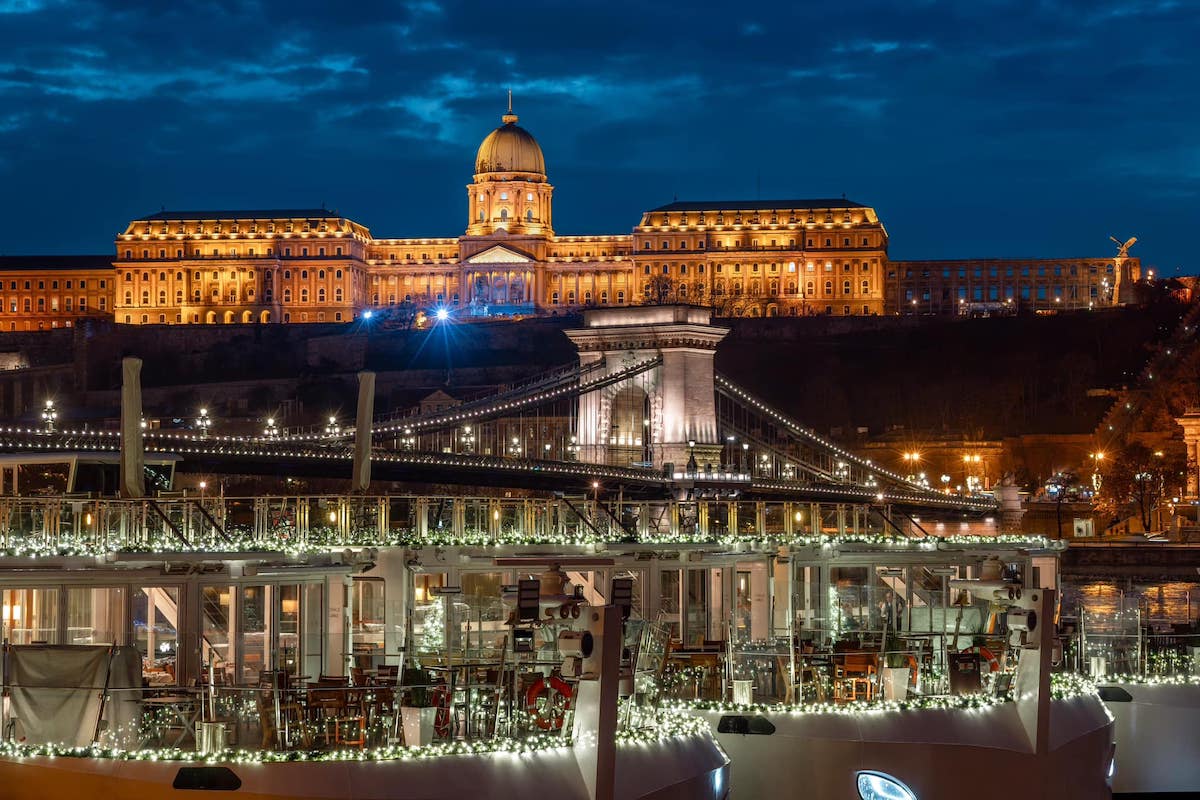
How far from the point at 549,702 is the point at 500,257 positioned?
13428cm

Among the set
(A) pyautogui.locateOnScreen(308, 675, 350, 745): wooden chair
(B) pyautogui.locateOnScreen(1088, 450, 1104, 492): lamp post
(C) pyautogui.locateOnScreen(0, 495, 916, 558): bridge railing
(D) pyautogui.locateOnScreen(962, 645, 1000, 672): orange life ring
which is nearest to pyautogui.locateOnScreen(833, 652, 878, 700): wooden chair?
(D) pyautogui.locateOnScreen(962, 645, 1000, 672): orange life ring

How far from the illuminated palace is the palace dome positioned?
157 mm

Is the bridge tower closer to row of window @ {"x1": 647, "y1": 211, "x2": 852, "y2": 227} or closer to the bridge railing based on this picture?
the bridge railing

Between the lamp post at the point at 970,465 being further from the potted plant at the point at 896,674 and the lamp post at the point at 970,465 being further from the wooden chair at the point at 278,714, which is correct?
the wooden chair at the point at 278,714

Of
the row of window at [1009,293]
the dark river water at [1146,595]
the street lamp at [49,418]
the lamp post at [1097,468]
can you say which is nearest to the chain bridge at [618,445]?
the street lamp at [49,418]

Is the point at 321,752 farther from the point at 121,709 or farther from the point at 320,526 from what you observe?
the point at 320,526

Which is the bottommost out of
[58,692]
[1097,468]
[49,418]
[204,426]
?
[58,692]

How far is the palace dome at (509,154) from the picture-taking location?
158 meters

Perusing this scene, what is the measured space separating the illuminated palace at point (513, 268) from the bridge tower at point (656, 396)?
285ft

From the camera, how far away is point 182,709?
48.0 feet

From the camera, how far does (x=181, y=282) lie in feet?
500

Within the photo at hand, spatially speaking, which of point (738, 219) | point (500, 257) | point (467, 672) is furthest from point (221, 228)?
point (467, 672)

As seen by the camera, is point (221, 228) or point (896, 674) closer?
point (896, 674)

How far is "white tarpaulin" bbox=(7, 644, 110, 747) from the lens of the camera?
14656 mm
